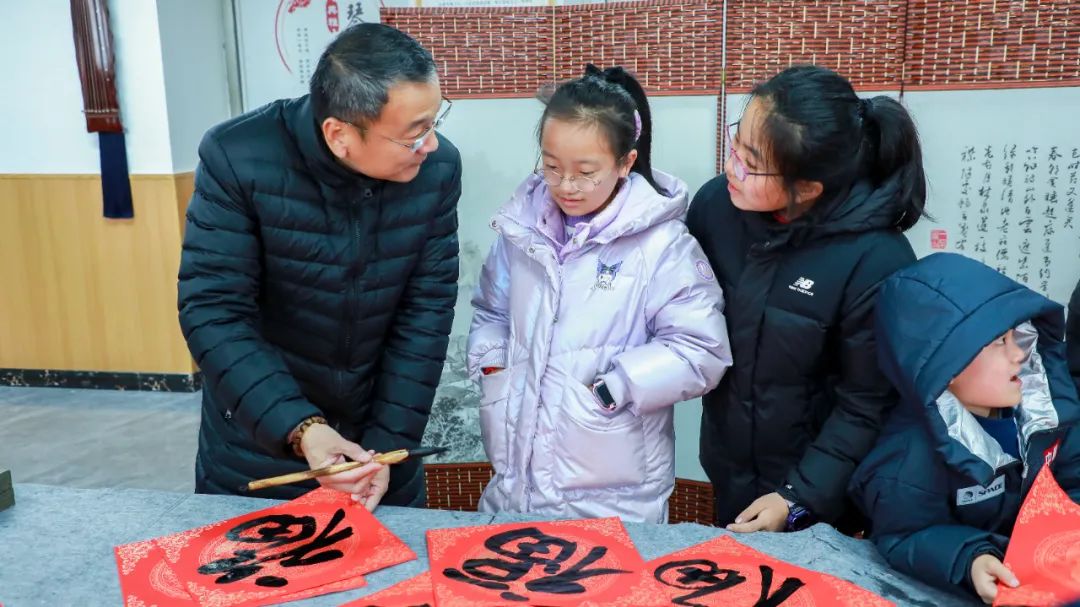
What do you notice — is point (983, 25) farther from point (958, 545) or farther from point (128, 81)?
point (128, 81)

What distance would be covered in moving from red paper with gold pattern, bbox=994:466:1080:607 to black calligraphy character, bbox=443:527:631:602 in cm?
50

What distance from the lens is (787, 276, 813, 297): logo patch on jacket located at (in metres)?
1.43

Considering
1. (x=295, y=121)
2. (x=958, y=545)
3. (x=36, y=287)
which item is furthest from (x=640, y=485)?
(x=36, y=287)

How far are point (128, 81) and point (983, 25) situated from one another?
361 cm

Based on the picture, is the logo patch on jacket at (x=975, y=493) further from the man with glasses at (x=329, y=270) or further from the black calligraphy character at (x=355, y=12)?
the black calligraphy character at (x=355, y=12)

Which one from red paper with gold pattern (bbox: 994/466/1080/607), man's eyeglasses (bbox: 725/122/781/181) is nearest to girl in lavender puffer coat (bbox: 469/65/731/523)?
man's eyeglasses (bbox: 725/122/781/181)

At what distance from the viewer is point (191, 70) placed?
4051mm

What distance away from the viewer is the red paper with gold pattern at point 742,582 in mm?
1081

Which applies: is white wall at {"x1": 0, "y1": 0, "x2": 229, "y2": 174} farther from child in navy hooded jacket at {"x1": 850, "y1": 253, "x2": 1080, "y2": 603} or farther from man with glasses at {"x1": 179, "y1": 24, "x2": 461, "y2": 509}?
child in navy hooded jacket at {"x1": 850, "y1": 253, "x2": 1080, "y2": 603}

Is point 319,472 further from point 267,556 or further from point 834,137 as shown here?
point 834,137

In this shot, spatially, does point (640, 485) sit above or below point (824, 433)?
below

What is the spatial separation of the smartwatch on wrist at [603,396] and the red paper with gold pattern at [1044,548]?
2.05 feet

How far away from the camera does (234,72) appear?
421 cm

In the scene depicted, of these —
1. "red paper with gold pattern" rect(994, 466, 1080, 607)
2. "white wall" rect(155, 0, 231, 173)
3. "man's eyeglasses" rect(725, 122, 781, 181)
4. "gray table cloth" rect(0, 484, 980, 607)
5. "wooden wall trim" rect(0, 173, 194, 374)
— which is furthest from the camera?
"wooden wall trim" rect(0, 173, 194, 374)
